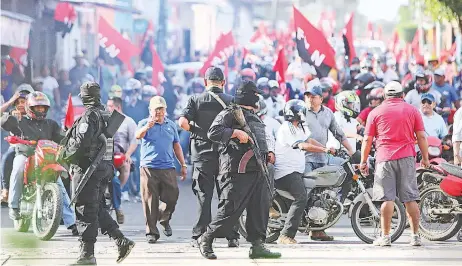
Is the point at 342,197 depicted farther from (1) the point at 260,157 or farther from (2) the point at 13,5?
(2) the point at 13,5

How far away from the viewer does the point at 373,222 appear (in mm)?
12586

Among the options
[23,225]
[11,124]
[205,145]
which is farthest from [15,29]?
[205,145]

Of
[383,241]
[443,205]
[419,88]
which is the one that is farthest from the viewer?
[419,88]

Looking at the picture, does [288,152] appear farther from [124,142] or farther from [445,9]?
[445,9]

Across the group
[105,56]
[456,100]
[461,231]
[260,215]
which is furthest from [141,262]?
[105,56]

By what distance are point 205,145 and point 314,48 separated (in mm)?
8783

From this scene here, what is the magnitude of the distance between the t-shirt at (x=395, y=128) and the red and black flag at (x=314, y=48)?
334 inches

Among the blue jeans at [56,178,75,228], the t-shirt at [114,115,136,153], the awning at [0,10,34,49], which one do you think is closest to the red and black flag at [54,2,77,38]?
the awning at [0,10,34,49]

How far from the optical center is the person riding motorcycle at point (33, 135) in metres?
13.5

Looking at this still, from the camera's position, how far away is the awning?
77.3 feet

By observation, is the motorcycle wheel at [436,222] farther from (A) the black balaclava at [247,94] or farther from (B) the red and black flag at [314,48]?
(B) the red and black flag at [314,48]

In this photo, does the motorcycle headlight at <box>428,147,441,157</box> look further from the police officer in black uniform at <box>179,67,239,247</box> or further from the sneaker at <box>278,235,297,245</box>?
the police officer in black uniform at <box>179,67,239,247</box>

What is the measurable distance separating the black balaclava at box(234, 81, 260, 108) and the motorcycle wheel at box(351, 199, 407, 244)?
2.00 m

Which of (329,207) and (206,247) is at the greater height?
(329,207)
